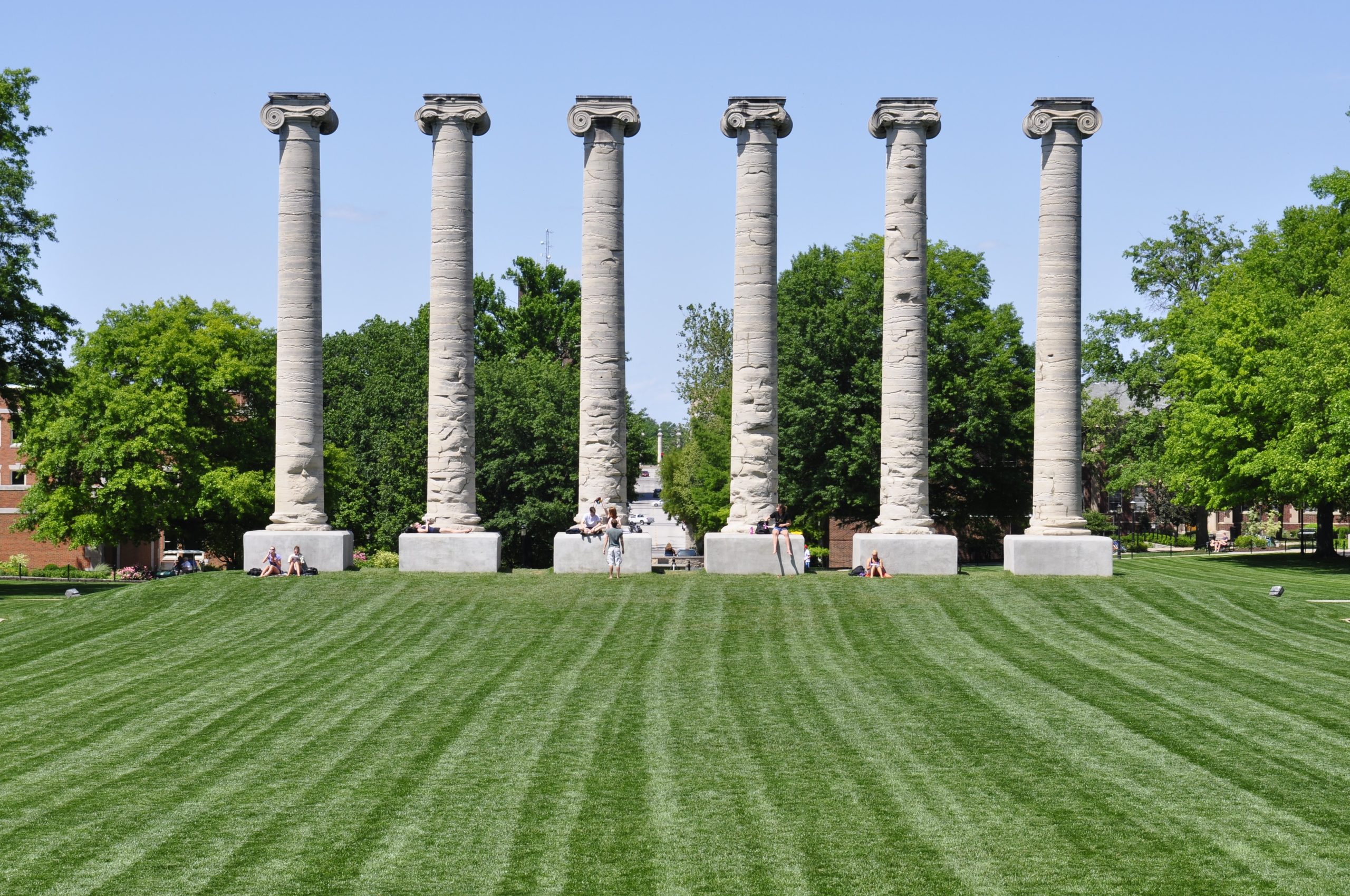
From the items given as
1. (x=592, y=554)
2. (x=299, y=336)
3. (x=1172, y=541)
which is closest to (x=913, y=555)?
(x=592, y=554)

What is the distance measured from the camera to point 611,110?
44.4m

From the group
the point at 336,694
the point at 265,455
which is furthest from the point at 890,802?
the point at 265,455

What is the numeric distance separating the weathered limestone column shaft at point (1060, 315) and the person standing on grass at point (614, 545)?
1330cm

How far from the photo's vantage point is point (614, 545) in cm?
4266

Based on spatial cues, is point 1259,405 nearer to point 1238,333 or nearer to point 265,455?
point 1238,333

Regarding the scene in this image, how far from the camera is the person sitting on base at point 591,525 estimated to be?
43750 mm

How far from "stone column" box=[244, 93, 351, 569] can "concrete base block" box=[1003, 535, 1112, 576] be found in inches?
852

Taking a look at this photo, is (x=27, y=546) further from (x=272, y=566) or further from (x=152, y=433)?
(x=272, y=566)

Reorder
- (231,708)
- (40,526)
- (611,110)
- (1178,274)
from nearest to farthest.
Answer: (231,708), (611,110), (40,526), (1178,274)

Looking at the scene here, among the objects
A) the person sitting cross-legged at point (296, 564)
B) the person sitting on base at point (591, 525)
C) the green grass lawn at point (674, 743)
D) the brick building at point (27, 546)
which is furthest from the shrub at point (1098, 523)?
the brick building at point (27, 546)

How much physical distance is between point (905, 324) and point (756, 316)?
15.9ft

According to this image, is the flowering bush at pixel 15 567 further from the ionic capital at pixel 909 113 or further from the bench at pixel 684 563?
the ionic capital at pixel 909 113

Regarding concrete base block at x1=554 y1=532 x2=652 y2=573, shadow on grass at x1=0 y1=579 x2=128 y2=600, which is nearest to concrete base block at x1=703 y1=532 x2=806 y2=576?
concrete base block at x1=554 y1=532 x2=652 y2=573

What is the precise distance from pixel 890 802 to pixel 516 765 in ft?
19.2
